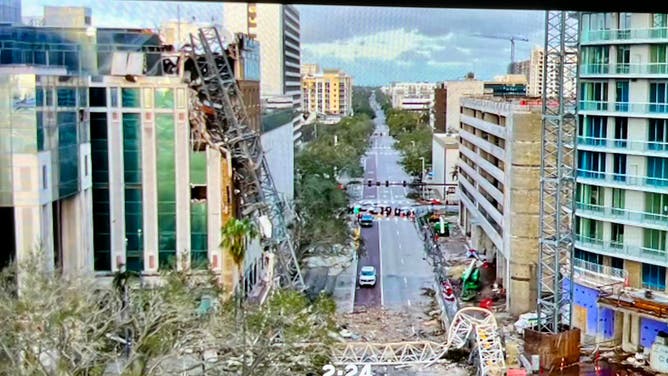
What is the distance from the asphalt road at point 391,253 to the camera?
5988 millimetres

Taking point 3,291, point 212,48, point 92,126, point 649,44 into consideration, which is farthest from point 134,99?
point 649,44

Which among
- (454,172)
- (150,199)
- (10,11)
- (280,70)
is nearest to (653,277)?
(150,199)

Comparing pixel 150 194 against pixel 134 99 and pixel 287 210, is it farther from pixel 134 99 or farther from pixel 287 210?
pixel 287 210

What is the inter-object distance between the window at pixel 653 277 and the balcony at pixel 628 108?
85 centimetres

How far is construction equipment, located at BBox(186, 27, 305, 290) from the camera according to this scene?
4.91 m

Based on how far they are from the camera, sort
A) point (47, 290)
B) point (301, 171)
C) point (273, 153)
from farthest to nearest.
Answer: point (301, 171) < point (273, 153) < point (47, 290)

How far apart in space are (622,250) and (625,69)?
1.03 metres

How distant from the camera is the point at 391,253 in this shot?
740cm

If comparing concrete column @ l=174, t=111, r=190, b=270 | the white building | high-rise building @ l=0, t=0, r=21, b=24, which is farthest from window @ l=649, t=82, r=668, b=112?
the white building

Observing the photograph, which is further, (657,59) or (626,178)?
(626,178)

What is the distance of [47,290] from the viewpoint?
299cm

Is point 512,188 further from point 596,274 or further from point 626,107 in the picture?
point 626,107

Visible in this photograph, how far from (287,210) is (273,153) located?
2.39ft

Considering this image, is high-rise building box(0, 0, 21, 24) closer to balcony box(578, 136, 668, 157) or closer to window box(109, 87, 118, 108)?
window box(109, 87, 118, 108)
